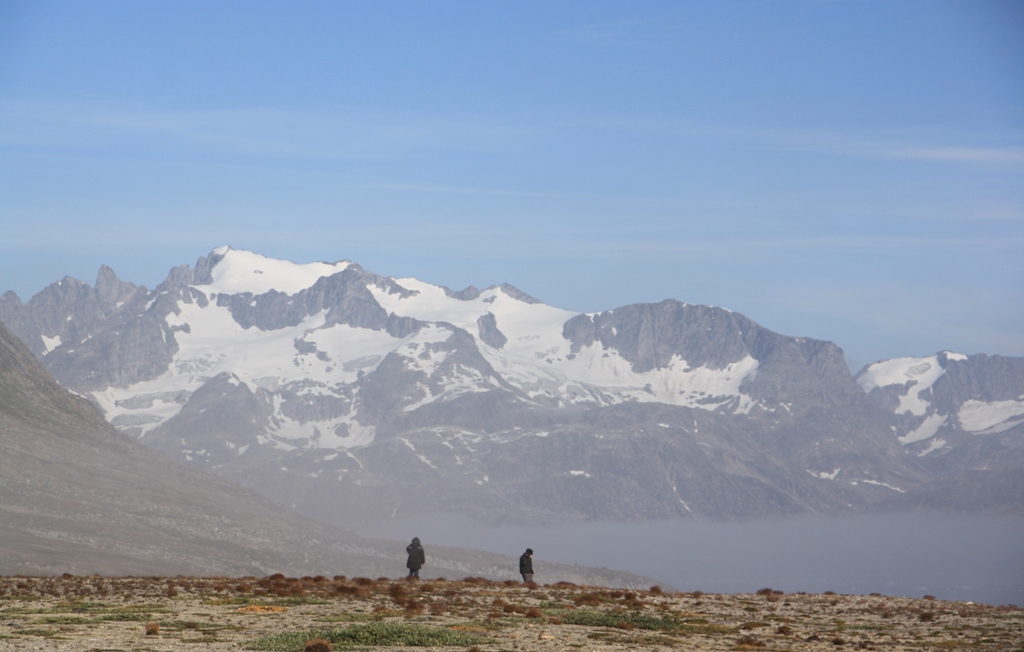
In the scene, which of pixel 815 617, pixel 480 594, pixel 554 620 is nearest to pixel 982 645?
pixel 815 617

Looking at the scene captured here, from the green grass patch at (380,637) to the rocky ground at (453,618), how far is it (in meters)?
0.06

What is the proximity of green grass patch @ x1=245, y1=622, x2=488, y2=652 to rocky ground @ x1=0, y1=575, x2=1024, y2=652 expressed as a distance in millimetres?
56

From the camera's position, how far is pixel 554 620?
58.8 m

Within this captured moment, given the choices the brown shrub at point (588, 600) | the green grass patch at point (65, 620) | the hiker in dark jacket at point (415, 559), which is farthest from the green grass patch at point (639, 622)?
the hiker in dark jacket at point (415, 559)

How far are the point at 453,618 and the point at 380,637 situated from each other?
389 inches

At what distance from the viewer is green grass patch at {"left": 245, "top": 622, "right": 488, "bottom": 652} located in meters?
48.2

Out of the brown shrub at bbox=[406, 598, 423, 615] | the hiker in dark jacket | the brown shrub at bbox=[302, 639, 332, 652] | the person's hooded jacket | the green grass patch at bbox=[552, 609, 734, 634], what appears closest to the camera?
the brown shrub at bbox=[302, 639, 332, 652]

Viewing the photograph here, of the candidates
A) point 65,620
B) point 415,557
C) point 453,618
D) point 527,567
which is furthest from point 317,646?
point 527,567

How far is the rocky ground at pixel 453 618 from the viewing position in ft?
162

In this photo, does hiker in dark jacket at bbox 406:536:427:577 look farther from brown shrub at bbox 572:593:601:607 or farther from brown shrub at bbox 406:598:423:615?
brown shrub at bbox 406:598:423:615

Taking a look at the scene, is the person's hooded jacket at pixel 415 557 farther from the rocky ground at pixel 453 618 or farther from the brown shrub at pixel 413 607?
the brown shrub at pixel 413 607

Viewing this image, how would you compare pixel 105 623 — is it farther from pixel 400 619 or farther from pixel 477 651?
pixel 477 651

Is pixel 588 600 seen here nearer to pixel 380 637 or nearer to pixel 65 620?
pixel 380 637

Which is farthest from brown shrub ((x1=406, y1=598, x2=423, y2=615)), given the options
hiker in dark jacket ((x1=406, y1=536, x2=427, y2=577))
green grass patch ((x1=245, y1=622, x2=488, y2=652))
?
hiker in dark jacket ((x1=406, y1=536, x2=427, y2=577))
